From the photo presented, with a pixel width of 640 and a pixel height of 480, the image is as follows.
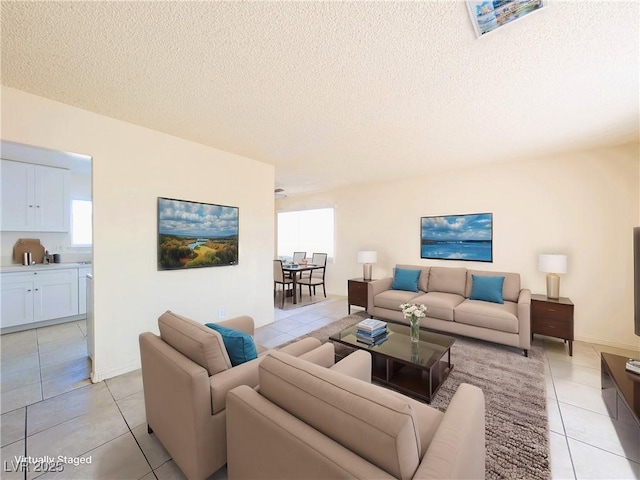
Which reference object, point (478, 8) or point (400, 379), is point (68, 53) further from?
point (400, 379)

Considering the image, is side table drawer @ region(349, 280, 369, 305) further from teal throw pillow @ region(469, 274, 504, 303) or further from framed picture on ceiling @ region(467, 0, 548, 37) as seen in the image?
framed picture on ceiling @ region(467, 0, 548, 37)

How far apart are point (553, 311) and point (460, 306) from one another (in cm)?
98

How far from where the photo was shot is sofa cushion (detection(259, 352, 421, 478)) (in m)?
0.77

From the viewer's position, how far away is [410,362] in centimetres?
212

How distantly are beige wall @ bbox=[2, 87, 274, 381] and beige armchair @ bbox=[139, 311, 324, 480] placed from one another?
129cm

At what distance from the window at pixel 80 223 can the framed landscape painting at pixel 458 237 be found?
601cm

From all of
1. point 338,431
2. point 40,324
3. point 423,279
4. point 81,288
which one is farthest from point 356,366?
point 40,324

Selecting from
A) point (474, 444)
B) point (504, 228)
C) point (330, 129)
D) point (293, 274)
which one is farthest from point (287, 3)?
point (293, 274)

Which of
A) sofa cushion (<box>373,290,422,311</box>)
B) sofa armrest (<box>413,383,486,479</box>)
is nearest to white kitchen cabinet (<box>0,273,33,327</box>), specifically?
sofa cushion (<box>373,290,422,311</box>)

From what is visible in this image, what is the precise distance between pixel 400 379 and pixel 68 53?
348cm

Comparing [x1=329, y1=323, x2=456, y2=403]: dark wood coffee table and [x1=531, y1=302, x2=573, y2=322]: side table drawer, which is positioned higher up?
[x1=531, y1=302, x2=573, y2=322]: side table drawer

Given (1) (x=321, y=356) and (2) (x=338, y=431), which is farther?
(1) (x=321, y=356)

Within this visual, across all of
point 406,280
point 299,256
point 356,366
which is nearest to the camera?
point 356,366

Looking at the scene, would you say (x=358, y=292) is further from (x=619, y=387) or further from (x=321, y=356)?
(x=619, y=387)
